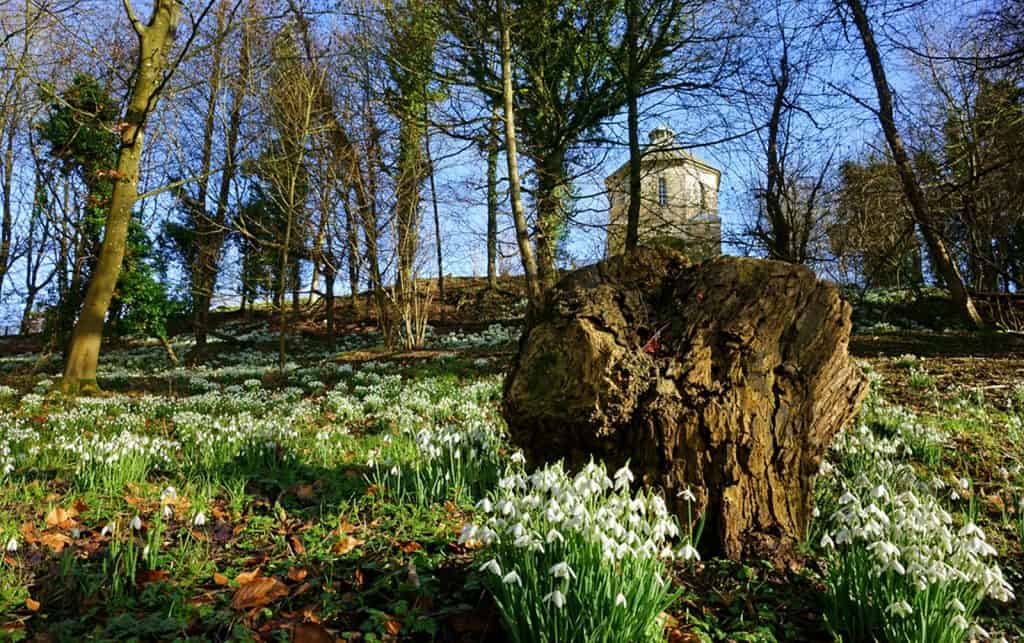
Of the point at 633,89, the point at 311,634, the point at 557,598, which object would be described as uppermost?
the point at 633,89

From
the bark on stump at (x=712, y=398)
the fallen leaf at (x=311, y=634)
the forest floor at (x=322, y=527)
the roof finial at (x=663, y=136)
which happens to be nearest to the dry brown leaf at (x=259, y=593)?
the forest floor at (x=322, y=527)

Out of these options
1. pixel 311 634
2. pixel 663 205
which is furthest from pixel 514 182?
pixel 311 634

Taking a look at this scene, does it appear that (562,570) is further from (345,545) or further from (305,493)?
(305,493)

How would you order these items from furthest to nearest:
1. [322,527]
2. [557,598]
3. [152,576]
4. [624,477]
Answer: [322,527] → [152,576] → [624,477] → [557,598]

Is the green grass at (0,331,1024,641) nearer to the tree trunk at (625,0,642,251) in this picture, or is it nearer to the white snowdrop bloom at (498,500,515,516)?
the white snowdrop bloom at (498,500,515,516)

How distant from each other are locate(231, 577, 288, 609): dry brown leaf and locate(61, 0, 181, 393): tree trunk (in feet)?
30.0

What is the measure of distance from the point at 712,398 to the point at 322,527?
6.97ft

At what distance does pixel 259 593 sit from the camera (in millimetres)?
2363

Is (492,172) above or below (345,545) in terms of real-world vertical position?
above

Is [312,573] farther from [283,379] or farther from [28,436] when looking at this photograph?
[283,379]

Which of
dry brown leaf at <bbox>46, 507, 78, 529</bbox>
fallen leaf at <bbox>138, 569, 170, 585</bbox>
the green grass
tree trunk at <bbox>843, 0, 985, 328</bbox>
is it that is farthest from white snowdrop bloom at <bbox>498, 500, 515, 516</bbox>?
tree trunk at <bbox>843, 0, 985, 328</bbox>

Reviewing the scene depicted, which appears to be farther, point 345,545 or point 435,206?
point 435,206

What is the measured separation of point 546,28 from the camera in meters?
12.3

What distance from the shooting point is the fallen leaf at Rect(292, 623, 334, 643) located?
6.65ft
